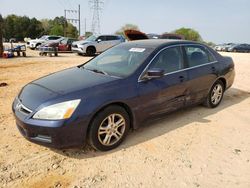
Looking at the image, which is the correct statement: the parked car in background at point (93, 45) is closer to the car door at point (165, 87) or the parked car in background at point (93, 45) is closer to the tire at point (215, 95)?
the tire at point (215, 95)

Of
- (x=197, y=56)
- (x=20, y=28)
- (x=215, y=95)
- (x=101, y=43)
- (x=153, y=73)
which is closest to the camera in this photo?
(x=153, y=73)

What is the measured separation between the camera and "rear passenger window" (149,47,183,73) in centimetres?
403

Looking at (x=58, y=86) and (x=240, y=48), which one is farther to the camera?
(x=240, y=48)

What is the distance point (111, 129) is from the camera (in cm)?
345

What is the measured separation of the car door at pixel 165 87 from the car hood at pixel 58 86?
59 centimetres

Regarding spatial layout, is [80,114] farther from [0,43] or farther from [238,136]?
[0,43]

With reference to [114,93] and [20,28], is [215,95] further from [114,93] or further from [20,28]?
[20,28]

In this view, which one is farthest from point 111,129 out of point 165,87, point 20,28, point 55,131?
point 20,28

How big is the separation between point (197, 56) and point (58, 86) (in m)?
2.83

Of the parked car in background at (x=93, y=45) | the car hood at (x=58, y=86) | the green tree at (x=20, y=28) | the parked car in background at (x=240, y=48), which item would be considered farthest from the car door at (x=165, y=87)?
the green tree at (x=20, y=28)

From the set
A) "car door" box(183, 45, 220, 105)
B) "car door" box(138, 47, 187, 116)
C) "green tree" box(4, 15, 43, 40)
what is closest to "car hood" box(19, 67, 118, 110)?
"car door" box(138, 47, 187, 116)

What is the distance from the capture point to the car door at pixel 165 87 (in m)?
3.75

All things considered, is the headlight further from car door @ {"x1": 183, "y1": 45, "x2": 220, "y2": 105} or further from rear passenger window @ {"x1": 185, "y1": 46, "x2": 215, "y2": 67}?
rear passenger window @ {"x1": 185, "y1": 46, "x2": 215, "y2": 67}

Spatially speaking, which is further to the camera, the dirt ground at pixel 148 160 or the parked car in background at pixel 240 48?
the parked car in background at pixel 240 48
